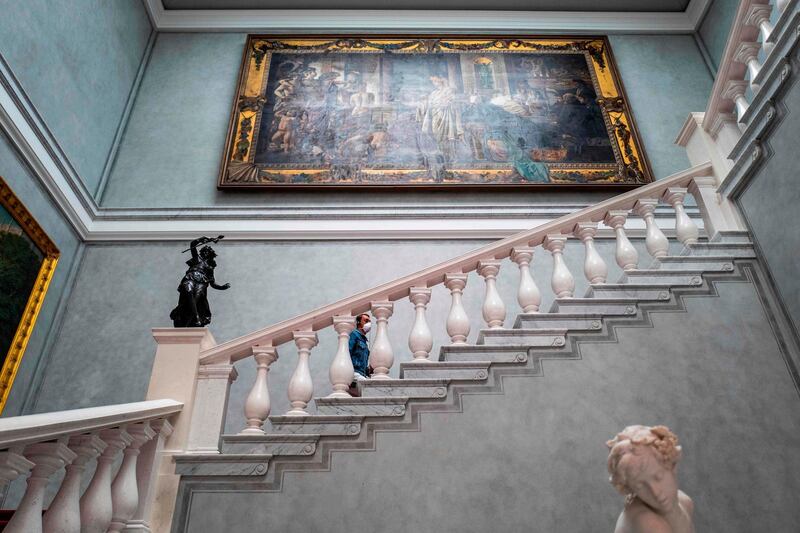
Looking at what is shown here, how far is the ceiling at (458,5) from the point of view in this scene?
962 cm

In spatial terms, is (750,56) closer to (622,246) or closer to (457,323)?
(622,246)

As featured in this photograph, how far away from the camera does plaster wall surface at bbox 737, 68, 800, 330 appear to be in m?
3.78

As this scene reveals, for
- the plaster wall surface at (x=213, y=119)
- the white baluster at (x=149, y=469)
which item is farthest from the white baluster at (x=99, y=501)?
the plaster wall surface at (x=213, y=119)

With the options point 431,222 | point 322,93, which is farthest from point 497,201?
point 322,93

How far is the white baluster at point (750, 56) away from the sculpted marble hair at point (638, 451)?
3339 mm

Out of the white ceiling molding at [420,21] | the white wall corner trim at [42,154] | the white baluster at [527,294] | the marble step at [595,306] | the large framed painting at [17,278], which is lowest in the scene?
the marble step at [595,306]

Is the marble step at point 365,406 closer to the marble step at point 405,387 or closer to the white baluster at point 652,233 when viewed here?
the marble step at point 405,387

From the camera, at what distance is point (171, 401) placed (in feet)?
10.6

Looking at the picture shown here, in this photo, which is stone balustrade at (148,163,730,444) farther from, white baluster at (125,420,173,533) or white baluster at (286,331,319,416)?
white baluster at (125,420,173,533)

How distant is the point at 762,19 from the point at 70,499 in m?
4.81

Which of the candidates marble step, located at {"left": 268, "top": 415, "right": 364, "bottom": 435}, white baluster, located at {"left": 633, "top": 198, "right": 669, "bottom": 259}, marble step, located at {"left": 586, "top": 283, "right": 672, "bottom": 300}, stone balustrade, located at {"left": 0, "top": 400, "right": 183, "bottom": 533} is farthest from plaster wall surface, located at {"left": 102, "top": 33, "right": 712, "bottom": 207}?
stone balustrade, located at {"left": 0, "top": 400, "right": 183, "bottom": 533}

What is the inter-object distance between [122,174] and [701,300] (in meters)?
6.91

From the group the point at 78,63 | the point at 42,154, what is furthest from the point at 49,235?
the point at 78,63

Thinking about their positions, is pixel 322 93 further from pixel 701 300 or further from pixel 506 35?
pixel 701 300
